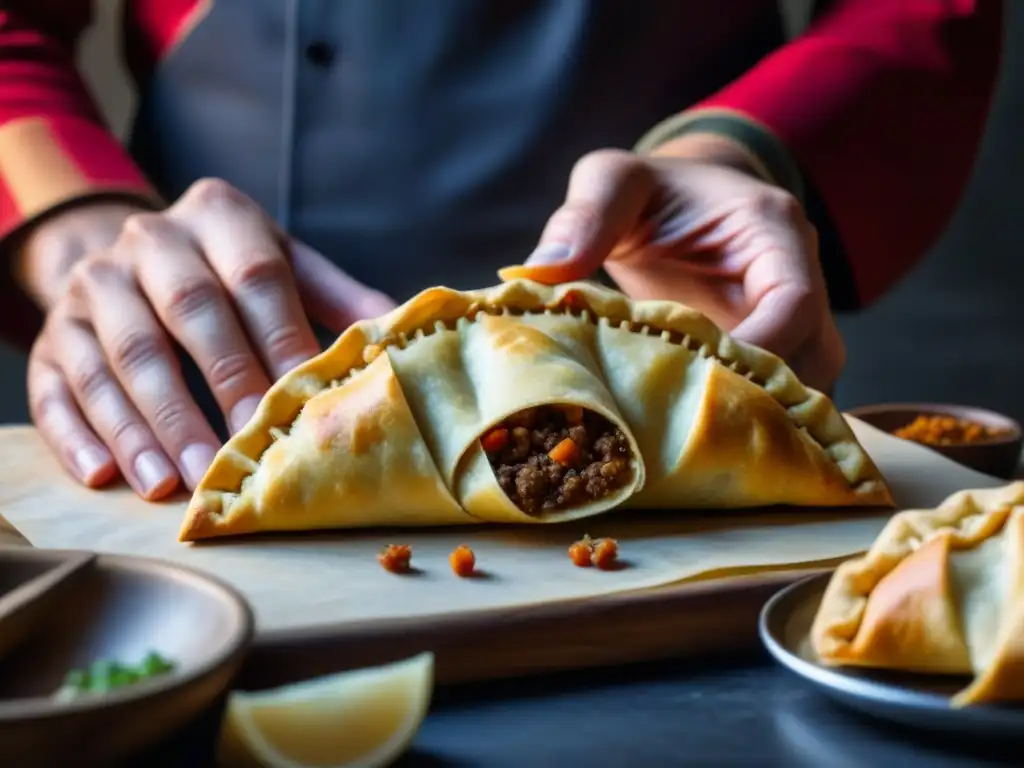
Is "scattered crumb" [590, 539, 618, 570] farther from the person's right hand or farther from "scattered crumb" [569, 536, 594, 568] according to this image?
the person's right hand

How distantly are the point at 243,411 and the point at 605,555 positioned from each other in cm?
55

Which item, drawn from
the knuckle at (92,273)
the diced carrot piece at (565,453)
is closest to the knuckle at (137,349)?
the knuckle at (92,273)

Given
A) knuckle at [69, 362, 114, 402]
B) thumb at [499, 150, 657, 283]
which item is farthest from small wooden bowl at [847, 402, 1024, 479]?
knuckle at [69, 362, 114, 402]

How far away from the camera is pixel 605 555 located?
116 cm

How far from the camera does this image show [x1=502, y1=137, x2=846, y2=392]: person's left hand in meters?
1.58

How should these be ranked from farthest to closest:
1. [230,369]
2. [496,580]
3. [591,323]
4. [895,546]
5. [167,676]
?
[230,369]
[591,323]
[496,580]
[895,546]
[167,676]

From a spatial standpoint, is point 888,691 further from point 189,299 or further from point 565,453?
point 189,299

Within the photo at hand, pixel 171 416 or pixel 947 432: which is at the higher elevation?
pixel 171 416

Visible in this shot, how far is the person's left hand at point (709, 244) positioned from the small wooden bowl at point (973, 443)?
0.53ft

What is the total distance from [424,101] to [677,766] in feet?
4.60

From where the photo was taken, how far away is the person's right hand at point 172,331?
1.51m

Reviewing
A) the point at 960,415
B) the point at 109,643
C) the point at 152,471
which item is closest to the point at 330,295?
the point at 152,471

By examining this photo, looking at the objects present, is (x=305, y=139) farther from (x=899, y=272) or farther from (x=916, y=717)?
(x=916, y=717)

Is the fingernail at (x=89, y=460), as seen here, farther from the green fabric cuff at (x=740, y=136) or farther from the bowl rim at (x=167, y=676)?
the green fabric cuff at (x=740, y=136)
